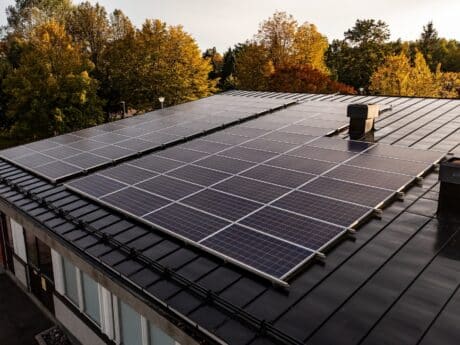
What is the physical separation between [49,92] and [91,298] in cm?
4605

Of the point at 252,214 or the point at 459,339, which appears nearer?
the point at 459,339

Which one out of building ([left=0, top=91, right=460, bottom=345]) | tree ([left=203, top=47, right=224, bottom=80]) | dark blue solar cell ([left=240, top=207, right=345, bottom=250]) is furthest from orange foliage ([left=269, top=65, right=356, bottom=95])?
dark blue solar cell ([left=240, top=207, right=345, bottom=250])

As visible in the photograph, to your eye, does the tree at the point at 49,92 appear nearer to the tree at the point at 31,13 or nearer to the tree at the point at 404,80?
the tree at the point at 31,13

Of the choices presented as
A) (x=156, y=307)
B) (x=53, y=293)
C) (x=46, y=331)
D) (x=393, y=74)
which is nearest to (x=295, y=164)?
(x=156, y=307)

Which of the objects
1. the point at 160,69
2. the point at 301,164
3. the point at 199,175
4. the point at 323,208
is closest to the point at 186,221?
the point at 199,175

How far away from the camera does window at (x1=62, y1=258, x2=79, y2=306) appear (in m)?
17.1

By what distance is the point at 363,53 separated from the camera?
95.1 metres

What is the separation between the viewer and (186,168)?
17.9 metres

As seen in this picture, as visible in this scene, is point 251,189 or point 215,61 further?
point 215,61

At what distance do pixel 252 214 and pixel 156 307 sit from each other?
4.28 m

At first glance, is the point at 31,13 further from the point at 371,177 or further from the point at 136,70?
the point at 371,177

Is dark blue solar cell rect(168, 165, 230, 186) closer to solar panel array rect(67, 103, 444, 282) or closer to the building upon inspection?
solar panel array rect(67, 103, 444, 282)

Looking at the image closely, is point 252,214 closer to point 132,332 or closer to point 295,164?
point 295,164

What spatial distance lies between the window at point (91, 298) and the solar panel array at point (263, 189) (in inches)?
129
